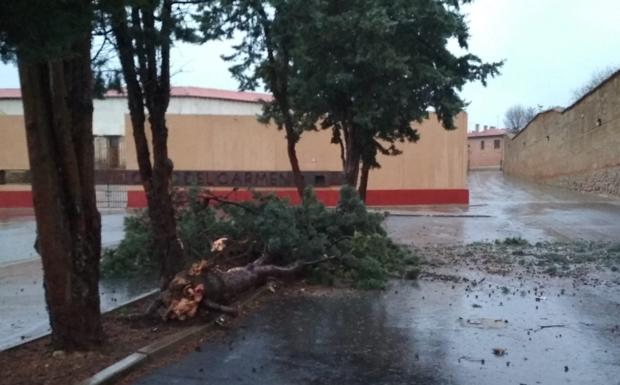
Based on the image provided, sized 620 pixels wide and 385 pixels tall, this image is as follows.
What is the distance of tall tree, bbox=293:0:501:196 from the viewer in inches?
544

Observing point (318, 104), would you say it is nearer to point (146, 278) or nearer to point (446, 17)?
point (446, 17)

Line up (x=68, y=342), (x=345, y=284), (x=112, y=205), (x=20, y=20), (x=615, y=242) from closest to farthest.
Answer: (x=20, y=20) → (x=68, y=342) → (x=345, y=284) → (x=615, y=242) → (x=112, y=205)

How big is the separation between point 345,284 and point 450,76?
6908 mm

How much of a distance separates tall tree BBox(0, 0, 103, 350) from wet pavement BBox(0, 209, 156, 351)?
0.95m

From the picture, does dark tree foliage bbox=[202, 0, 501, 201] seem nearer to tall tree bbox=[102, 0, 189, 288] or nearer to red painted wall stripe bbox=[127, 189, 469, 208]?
tall tree bbox=[102, 0, 189, 288]

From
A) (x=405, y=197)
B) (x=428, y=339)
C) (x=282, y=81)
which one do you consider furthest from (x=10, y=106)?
(x=428, y=339)

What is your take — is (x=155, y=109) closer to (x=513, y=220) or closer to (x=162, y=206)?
(x=162, y=206)

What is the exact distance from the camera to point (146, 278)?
421 inches

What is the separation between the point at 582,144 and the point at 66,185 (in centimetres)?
3504

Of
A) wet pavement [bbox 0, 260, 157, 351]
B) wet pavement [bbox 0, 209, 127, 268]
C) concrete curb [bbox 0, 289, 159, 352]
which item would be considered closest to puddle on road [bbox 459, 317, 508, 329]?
concrete curb [bbox 0, 289, 159, 352]

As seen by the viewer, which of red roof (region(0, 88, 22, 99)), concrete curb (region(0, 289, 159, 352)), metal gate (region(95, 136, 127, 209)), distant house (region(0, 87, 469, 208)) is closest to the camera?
concrete curb (region(0, 289, 159, 352))

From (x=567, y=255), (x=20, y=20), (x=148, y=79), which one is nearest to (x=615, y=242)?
(x=567, y=255)

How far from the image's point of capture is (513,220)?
23.0m

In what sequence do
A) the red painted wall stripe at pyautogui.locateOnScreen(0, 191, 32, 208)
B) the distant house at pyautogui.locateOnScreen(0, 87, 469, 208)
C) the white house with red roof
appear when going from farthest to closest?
the white house with red roof, the distant house at pyautogui.locateOnScreen(0, 87, 469, 208), the red painted wall stripe at pyautogui.locateOnScreen(0, 191, 32, 208)
